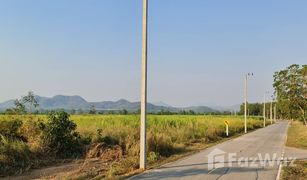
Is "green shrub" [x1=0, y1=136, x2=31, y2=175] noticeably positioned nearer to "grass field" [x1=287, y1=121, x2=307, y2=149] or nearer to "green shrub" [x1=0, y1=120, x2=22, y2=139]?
"green shrub" [x1=0, y1=120, x2=22, y2=139]

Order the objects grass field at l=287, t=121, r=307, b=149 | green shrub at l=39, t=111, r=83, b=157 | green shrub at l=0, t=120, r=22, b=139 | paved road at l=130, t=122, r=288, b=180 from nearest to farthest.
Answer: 1. paved road at l=130, t=122, r=288, b=180
2. green shrub at l=0, t=120, r=22, b=139
3. green shrub at l=39, t=111, r=83, b=157
4. grass field at l=287, t=121, r=307, b=149

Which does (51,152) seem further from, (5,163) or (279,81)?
(279,81)

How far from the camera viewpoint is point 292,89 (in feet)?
137

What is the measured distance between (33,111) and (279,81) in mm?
32263

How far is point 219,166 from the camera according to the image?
1470cm

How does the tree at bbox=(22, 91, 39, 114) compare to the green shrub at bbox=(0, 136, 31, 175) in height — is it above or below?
above

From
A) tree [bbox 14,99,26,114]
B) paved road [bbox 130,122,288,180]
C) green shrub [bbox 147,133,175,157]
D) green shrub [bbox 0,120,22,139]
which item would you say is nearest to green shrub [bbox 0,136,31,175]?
green shrub [bbox 0,120,22,139]

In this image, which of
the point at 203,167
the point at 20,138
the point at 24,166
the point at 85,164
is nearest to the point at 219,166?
the point at 203,167

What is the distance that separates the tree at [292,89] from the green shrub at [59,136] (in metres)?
28.3

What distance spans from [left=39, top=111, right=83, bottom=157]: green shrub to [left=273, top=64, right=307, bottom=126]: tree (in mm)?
28308

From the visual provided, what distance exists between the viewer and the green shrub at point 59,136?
1720cm

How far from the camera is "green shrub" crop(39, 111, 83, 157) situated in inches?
677

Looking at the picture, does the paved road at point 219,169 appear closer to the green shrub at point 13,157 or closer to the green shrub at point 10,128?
the green shrub at point 13,157

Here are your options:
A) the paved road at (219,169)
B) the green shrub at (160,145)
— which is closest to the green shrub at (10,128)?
the green shrub at (160,145)
